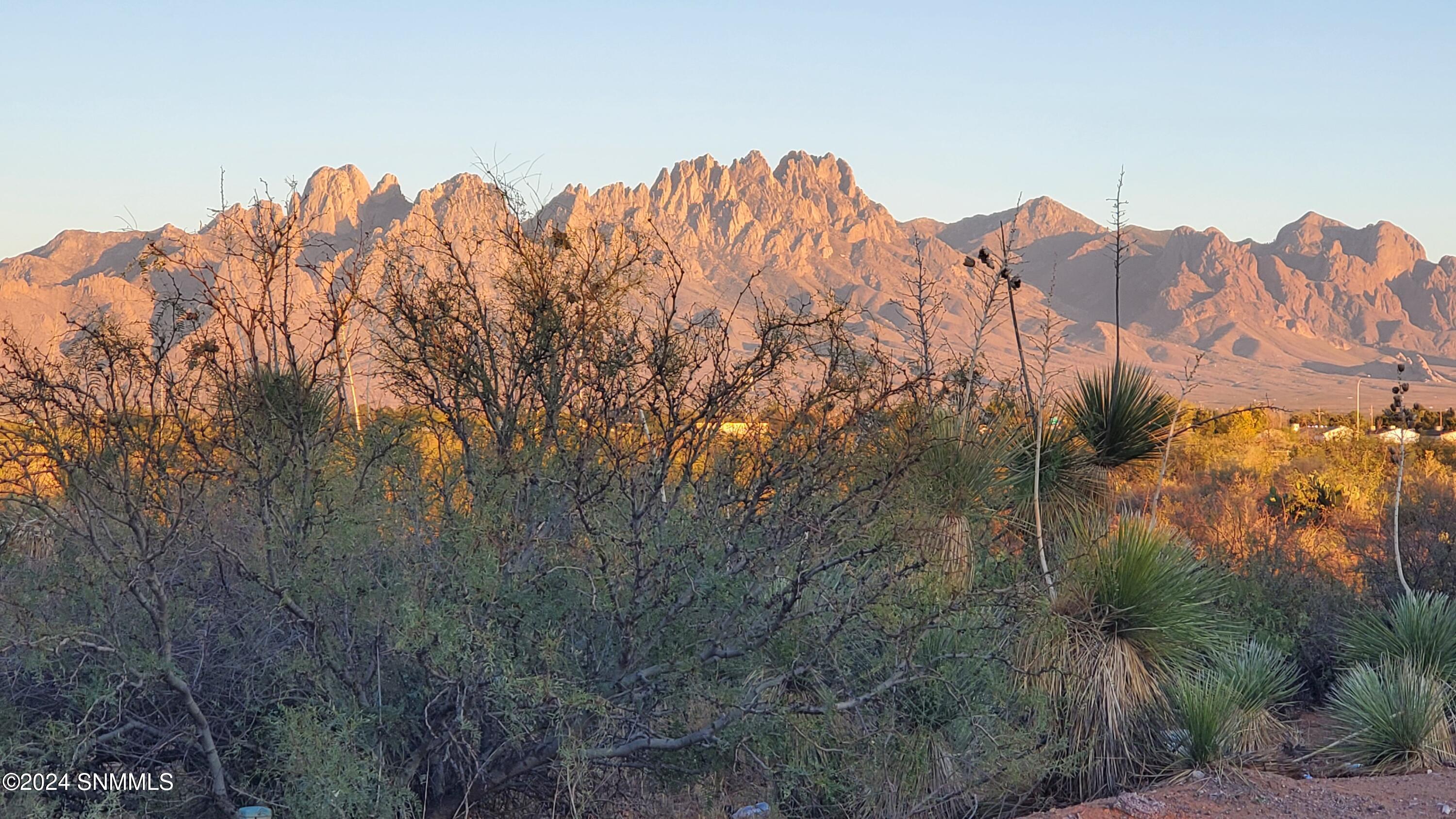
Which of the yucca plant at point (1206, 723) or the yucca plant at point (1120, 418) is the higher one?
the yucca plant at point (1120, 418)

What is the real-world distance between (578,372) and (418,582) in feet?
5.14

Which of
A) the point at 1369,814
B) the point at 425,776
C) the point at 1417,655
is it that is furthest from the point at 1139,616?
the point at 425,776

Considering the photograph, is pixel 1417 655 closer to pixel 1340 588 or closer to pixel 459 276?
pixel 1340 588

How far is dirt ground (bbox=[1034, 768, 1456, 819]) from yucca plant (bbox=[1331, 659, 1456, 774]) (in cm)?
55

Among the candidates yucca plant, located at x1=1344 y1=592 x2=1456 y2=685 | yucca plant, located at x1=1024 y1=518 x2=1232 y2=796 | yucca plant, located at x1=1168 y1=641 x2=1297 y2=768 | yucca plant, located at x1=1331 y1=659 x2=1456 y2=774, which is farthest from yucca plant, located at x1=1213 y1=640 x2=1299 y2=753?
yucca plant, located at x1=1344 y1=592 x2=1456 y2=685

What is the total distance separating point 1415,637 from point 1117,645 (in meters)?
3.45

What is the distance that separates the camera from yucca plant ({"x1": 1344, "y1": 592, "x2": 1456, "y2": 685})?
34.1 feet

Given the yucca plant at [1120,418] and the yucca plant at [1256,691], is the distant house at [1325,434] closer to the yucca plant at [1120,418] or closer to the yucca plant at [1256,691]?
the yucca plant at [1256,691]

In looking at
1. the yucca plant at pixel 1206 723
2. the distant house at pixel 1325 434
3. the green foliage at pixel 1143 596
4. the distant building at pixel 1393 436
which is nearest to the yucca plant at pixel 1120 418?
the green foliage at pixel 1143 596

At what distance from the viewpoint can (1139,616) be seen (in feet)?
30.1

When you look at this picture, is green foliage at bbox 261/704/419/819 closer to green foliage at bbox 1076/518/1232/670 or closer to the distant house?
green foliage at bbox 1076/518/1232/670

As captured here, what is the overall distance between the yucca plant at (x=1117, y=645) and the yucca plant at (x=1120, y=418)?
3.87 feet

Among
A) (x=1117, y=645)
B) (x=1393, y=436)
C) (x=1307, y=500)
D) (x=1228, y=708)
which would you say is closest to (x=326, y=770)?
(x=1117, y=645)

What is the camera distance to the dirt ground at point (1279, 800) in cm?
778
